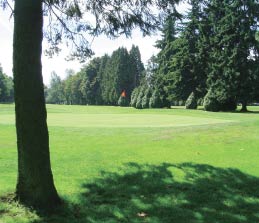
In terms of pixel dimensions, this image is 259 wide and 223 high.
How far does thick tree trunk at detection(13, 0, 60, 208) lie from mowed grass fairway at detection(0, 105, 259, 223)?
A: 0.39 meters

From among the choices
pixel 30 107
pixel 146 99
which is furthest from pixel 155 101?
pixel 30 107

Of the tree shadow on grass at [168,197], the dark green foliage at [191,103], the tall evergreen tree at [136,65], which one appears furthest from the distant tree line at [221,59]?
the tall evergreen tree at [136,65]

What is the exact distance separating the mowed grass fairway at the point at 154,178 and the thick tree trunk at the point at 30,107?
1.27ft

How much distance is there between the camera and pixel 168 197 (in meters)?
7.34

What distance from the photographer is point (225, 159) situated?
33.6 feet

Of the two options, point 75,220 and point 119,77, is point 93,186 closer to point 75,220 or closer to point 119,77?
point 75,220

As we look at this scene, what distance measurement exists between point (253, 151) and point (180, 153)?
1.98 metres

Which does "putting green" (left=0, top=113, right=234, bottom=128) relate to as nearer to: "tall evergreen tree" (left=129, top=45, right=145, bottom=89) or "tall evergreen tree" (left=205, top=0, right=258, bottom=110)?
"tall evergreen tree" (left=205, top=0, right=258, bottom=110)

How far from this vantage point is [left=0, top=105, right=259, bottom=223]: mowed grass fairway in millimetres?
6367

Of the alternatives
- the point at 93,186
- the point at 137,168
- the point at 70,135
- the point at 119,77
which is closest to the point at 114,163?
the point at 137,168

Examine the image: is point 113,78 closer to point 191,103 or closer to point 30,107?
point 191,103

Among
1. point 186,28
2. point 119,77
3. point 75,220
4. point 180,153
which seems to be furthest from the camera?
point 119,77

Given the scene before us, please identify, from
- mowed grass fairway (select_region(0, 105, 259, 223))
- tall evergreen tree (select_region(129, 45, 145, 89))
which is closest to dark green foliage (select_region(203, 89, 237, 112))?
mowed grass fairway (select_region(0, 105, 259, 223))

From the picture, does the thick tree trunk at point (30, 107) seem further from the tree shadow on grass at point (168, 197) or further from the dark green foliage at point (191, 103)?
the dark green foliage at point (191, 103)
